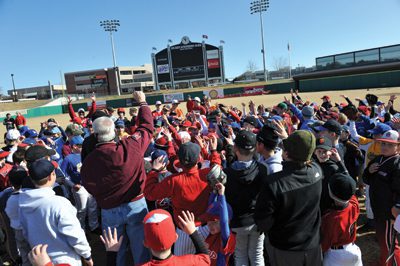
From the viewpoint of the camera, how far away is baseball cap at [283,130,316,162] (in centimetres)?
247

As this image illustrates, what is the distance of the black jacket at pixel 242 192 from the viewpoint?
2963 mm

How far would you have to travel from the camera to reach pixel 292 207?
249 centimetres

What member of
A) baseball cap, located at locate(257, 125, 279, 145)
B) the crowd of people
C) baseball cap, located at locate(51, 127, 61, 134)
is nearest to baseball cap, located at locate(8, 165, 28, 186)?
the crowd of people

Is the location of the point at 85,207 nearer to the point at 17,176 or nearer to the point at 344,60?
the point at 17,176

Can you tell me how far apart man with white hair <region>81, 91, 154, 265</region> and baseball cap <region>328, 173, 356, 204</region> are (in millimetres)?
2021

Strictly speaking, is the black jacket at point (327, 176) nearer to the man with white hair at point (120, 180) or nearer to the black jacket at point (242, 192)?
the black jacket at point (242, 192)

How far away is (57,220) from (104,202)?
56 cm

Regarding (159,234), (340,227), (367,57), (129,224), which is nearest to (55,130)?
(129,224)

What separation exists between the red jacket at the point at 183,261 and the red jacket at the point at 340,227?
141 centimetres

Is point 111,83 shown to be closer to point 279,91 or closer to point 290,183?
point 279,91

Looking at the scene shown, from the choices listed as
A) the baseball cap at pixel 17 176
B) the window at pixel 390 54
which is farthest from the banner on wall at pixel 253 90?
the baseball cap at pixel 17 176

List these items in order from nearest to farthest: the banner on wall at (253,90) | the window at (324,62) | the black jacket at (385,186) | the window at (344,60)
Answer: the black jacket at (385,186) < the window at (344,60) < the banner on wall at (253,90) < the window at (324,62)

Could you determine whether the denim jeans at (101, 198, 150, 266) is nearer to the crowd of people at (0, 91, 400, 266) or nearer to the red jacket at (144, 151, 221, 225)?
the crowd of people at (0, 91, 400, 266)

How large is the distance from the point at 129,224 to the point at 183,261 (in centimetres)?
134
